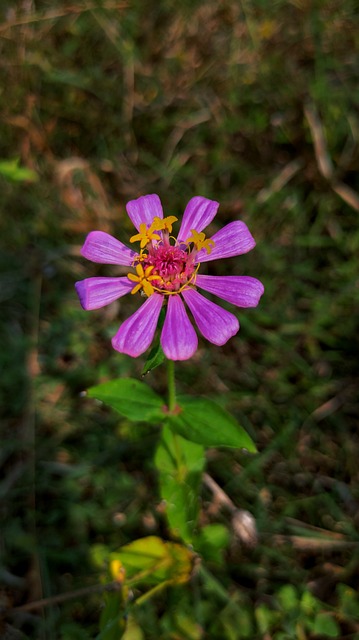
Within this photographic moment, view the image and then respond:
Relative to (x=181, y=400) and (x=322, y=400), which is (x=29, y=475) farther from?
(x=322, y=400)

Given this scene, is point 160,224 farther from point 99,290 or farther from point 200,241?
point 99,290

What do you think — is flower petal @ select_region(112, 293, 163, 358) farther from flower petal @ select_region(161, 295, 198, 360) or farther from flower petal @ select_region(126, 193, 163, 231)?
flower petal @ select_region(126, 193, 163, 231)

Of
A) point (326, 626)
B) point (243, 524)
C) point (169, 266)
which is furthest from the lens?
point (243, 524)

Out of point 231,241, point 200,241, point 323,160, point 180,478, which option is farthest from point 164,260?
Answer: point 323,160

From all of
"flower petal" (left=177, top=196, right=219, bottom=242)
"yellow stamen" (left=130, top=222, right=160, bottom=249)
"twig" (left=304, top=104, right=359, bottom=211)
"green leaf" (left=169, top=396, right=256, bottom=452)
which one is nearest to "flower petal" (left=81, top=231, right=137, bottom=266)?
"yellow stamen" (left=130, top=222, right=160, bottom=249)

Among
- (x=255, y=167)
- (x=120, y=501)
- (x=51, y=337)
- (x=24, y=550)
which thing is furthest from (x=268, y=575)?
(x=255, y=167)

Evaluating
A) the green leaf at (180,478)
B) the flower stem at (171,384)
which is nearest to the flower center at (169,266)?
the flower stem at (171,384)

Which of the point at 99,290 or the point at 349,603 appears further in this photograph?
the point at 349,603
